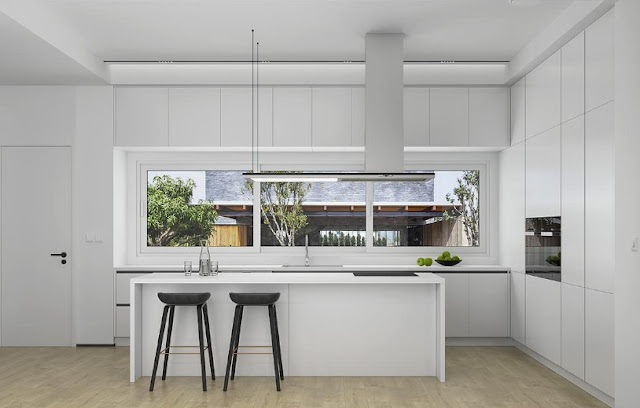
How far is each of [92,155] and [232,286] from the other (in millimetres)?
2546

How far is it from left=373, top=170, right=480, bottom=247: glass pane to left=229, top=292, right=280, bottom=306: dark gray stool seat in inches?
105

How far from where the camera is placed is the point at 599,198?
4.63 meters

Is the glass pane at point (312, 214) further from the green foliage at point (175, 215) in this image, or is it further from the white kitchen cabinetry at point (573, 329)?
the white kitchen cabinetry at point (573, 329)

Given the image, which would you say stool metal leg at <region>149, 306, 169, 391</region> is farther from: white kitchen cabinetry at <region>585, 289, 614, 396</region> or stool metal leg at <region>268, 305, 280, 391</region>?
white kitchen cabinetry at <region>585, 289, 614, 396</region>

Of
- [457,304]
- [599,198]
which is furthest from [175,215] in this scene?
[599,198]

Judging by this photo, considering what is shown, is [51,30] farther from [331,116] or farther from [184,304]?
[331,116]

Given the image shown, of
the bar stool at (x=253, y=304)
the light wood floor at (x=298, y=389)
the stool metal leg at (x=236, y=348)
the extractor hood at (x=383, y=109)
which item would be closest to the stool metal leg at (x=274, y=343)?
the bar stool at (x=253, y=304)

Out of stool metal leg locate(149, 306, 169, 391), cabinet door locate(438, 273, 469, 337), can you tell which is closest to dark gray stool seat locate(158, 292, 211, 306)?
stool metal leg locate(149, 306, 169, 391)

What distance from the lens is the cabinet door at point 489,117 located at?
7.02 meters

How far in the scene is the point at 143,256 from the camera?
757cm

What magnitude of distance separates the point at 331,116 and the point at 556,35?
2563 millimetres

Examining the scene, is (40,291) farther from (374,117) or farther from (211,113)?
(374,117)

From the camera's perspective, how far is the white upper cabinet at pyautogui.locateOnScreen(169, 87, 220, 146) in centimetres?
703

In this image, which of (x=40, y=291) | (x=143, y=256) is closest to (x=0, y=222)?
(x=40, y=291)
